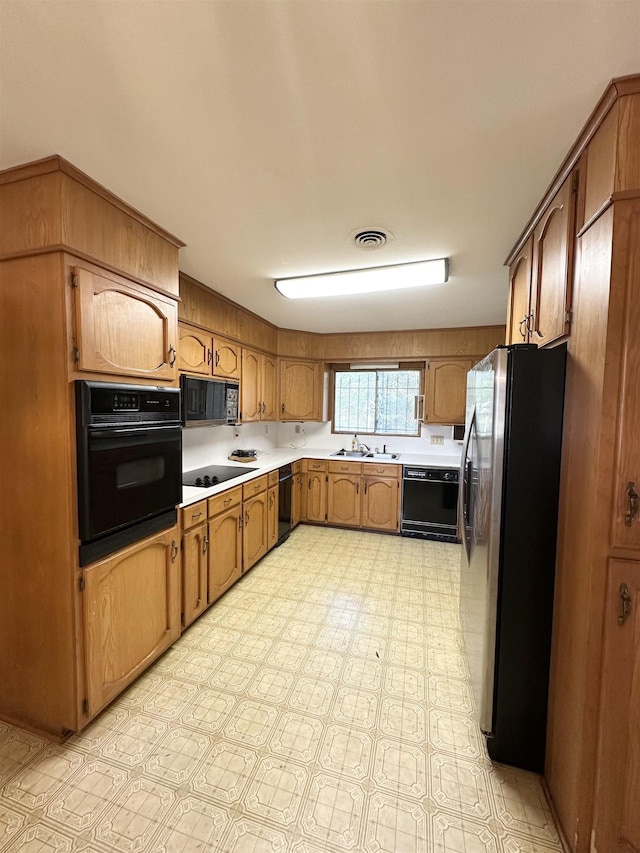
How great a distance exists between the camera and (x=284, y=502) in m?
3.58

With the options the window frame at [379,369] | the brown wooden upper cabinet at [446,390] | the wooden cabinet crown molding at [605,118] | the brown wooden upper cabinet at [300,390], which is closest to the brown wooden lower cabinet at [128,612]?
the wooden cabinet crown molding at [605,118]

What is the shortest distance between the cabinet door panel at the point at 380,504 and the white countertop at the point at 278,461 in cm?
25

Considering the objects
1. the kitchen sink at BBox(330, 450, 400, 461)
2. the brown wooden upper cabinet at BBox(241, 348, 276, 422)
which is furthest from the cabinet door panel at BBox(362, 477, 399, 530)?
the brown wooden upper cabinet at BBox(241, 348, 276, 422)

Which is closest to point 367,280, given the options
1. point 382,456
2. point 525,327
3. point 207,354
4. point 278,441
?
point 525,327

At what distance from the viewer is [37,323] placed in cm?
138

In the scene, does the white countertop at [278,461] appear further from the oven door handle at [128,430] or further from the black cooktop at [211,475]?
the oven door handle at [128,430]

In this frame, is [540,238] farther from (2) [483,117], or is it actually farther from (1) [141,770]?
(1) [141,770]

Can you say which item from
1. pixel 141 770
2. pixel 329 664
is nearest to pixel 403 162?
pixel 329 664

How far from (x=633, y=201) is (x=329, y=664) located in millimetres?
2358

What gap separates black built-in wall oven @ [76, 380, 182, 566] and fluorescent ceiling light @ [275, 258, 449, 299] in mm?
1215

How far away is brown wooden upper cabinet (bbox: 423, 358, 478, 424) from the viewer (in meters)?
3.87

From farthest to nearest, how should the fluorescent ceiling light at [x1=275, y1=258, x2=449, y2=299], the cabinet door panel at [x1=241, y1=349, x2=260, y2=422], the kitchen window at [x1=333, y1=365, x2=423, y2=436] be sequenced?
the kitchen window at [x1=333, y1=365, x2=423, y2=436]
the cabinet door panel at [x1=241, y1=349, x2=260, y2=422]
the fluorescent ceiling light at [x1=275, y1=258, x2=449, y2=299]

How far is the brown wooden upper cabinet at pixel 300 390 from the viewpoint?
4164 mm

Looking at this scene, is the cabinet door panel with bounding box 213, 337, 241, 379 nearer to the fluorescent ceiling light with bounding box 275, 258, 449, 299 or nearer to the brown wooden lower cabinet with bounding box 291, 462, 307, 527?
the fluorescent ceiling light with bounding box 275, 258, 449, 299
